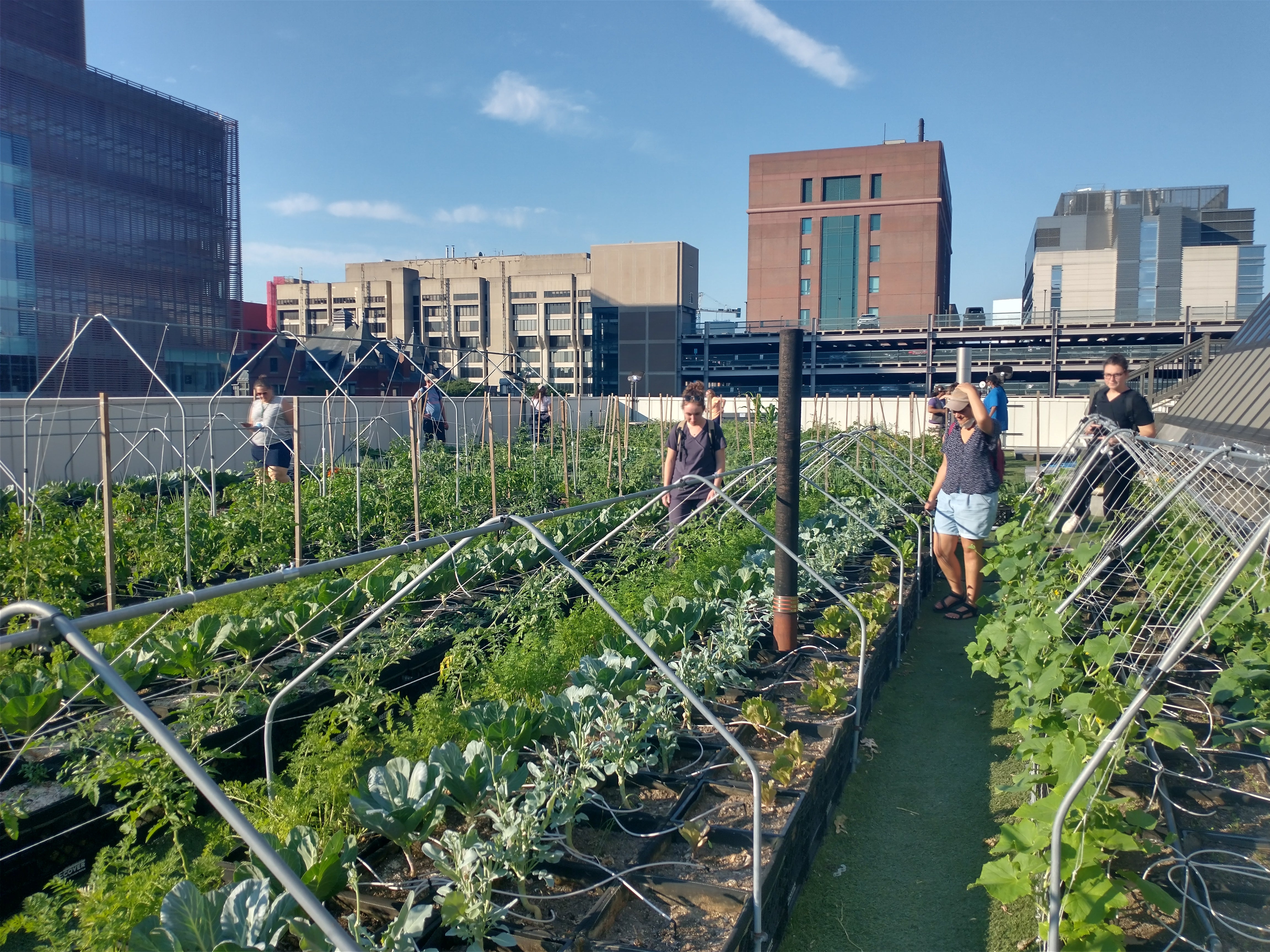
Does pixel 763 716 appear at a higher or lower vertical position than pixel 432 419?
lower

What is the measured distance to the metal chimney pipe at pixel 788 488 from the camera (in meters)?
4.16

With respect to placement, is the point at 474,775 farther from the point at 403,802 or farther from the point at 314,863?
the point at 314,863

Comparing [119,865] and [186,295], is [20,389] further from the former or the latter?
[119,865]

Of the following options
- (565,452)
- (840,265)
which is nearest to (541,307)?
(840,265)

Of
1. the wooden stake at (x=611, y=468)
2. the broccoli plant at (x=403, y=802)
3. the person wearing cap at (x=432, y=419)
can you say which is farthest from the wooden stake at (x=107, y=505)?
the person wearing cap at (x=432, y=419)

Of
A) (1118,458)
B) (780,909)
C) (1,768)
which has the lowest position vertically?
(780,909)

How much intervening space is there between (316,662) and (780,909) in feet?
4.91

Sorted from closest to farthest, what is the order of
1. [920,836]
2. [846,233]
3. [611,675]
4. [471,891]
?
[471,891] → [920,836] → [611,675] → [846,233]

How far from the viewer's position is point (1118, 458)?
18.7 ft

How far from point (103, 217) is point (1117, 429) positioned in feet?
141

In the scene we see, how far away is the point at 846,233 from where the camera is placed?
164ft

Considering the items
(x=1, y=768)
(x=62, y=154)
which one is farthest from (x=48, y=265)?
(x=1, y=768)

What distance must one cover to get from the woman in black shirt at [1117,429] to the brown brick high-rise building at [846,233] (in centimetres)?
4157

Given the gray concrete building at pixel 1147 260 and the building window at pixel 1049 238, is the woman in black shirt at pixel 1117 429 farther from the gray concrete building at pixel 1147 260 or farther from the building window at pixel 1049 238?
the building window at pixel 1049 238
